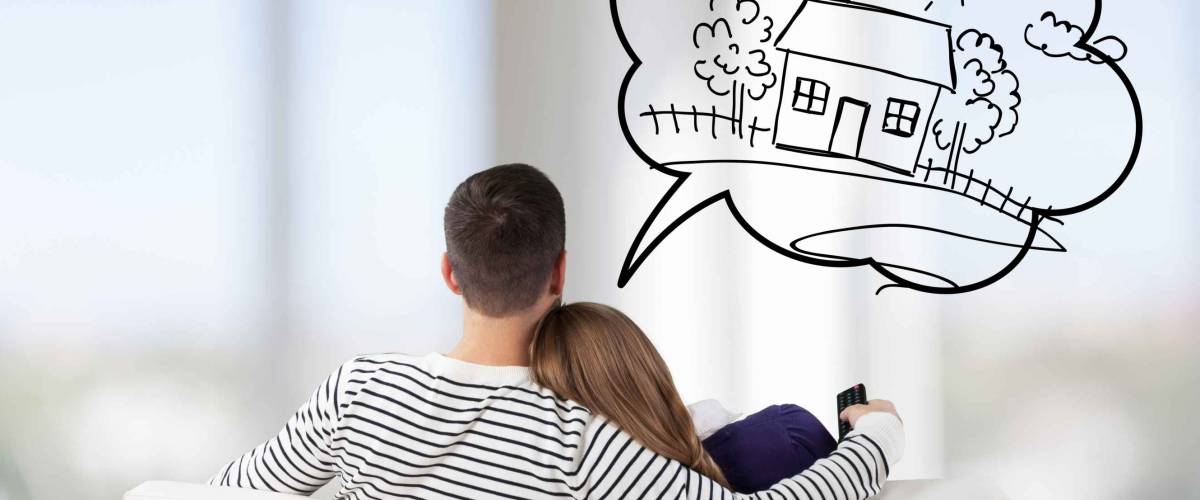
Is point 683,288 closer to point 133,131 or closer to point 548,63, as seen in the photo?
point 548,63

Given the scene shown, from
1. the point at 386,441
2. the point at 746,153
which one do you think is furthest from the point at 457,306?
the point at 386,441

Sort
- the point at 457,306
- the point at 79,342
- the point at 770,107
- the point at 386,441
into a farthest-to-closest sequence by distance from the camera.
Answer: the point at 457,306 < the point at 770,107 < the point at 79,342 < the point at 386,441

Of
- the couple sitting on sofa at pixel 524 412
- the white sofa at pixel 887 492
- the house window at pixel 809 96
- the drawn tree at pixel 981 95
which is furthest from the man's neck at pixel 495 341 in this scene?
the drawn tree at pixel 981 95

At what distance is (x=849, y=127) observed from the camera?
2395 millimetres

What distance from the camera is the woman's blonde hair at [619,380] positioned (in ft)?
3.59

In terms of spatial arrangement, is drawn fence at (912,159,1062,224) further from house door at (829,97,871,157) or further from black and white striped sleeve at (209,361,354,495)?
black and white striped sleeve at (209,361,354,495)

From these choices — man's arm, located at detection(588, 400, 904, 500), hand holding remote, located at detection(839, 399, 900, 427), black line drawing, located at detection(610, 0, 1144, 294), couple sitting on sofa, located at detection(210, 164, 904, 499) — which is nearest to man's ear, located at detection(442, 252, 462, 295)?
couple sitting on sofa, located at detection(210, 164, 904, 499)

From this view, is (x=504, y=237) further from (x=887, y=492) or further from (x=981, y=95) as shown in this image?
(x=981, y=95)

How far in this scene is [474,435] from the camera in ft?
3.59

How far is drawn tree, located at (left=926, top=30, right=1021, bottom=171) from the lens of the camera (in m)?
2.31

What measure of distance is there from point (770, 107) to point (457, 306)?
3.24 ft

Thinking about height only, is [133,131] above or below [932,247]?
above

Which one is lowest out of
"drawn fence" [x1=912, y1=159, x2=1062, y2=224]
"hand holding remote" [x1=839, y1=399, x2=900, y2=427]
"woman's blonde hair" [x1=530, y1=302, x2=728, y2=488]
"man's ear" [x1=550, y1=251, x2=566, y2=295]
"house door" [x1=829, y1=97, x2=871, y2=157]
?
"hand holding remote" [x1=839, y1=399, x2=900, y2=427]

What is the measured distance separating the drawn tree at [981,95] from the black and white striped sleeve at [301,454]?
1.73 m
